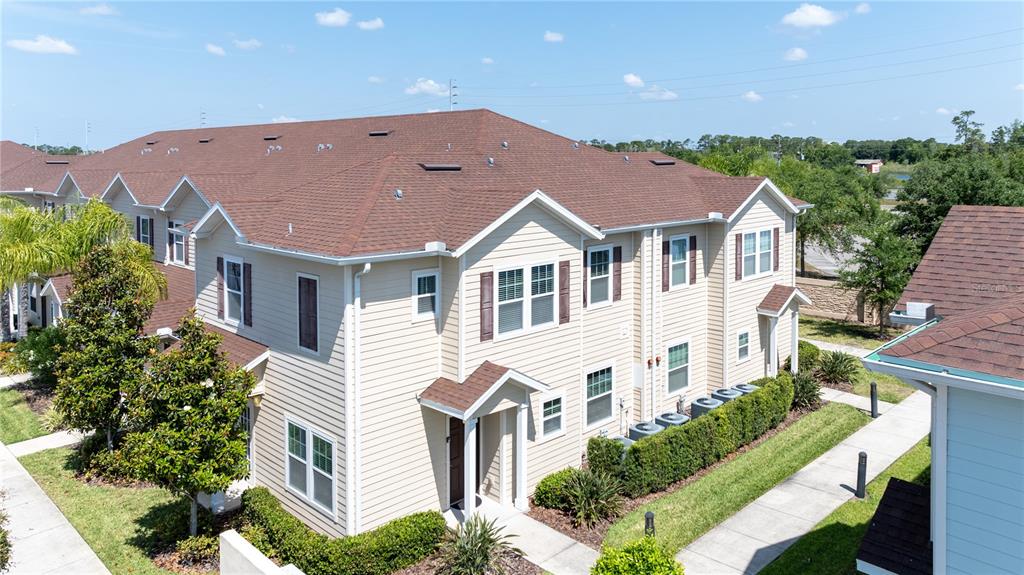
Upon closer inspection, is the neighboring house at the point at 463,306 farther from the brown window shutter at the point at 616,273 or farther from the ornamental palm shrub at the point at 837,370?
the ornamental palm shrub at the point at 837,370

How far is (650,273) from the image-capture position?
19453 millimetres

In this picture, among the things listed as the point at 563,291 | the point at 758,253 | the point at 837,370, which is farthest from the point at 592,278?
the point at 837,370

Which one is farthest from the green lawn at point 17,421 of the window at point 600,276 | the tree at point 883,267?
the tree at point 883,267

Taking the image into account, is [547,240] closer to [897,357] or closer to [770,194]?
[897,357]

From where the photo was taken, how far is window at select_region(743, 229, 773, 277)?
74.1 ft

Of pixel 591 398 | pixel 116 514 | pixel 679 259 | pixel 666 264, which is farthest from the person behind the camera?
pixel 679 259

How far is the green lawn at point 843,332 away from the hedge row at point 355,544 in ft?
74.4

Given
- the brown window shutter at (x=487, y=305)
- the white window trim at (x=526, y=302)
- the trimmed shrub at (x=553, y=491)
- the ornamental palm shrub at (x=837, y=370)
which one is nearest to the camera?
the brown window shutter at (x=487, y=305)

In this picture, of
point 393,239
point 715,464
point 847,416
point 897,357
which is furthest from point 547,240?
point 847,416

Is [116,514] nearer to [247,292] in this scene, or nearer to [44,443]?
[247,292]

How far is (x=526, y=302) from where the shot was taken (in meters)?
15.6

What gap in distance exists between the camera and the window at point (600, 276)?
712 inches

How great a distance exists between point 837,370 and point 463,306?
16.3 m

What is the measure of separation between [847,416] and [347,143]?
18650mm
